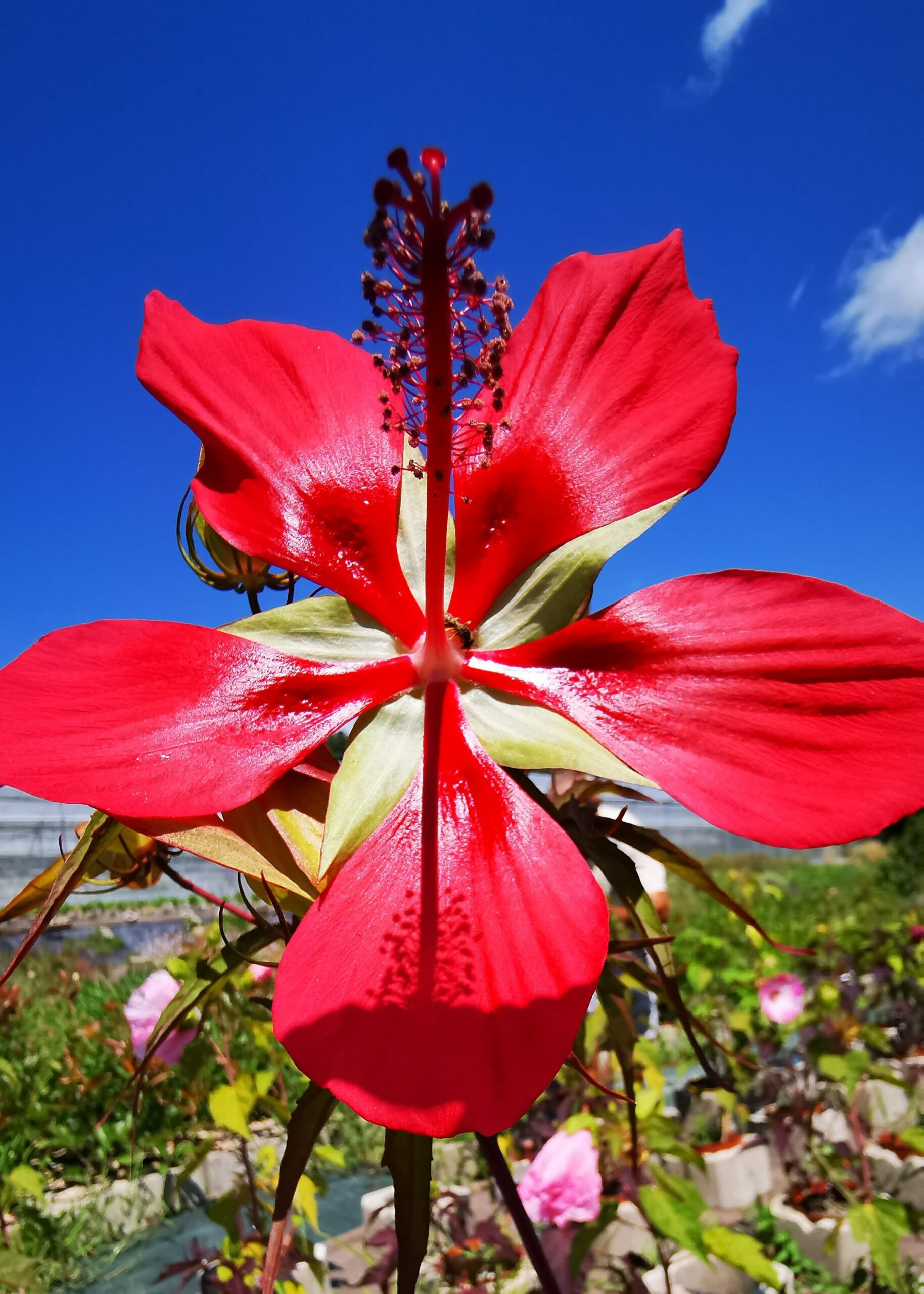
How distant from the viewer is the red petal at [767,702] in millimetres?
237

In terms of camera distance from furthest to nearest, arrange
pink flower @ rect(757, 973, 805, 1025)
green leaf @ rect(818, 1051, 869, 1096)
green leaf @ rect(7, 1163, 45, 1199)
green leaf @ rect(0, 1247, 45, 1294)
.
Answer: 1. pink flower @ rect(757, 973, 805, 1025)
2. green leaf @ rect(818, 1051, 869, 1096)
3. green leaf @ rect(7, 1163, 45, 1199)
4. green leaf @ rect(0, 1247, 45, 1294)

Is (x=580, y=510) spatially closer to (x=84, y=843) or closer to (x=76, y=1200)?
(x=84, y=843)

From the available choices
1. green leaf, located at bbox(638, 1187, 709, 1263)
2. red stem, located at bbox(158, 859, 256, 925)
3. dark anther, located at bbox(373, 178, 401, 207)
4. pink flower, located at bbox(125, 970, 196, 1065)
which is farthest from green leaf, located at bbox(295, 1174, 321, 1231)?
dark anther, located at bbox(373, 178, 401, 207)

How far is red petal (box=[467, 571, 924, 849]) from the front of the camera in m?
0.24

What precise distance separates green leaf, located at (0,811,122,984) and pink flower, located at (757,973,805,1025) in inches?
74.9

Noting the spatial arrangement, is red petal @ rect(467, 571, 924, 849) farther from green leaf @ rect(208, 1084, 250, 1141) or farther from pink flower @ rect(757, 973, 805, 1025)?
pink flower @ rect(757, 973, 805, 1025)

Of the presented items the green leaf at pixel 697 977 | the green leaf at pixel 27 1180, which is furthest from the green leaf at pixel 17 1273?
the green leaf at pixel 697 977

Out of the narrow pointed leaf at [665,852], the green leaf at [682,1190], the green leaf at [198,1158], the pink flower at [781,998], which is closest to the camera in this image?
the narrow pointed leaf at [665,852]

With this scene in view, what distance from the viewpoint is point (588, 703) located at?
293 millimetres

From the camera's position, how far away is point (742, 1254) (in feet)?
2.61

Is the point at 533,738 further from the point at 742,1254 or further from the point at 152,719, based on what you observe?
the point at 742,1254

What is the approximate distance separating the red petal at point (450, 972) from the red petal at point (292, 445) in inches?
3.9

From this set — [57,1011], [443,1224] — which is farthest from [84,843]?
[57,1011]

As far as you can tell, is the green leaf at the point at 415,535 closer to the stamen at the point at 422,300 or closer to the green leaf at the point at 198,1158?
the stamen at the point at 422,300
